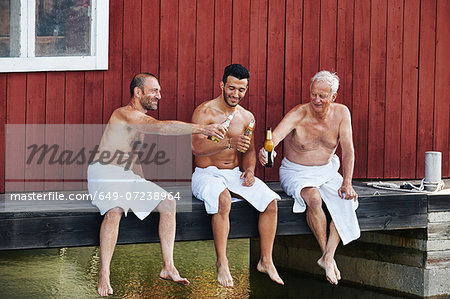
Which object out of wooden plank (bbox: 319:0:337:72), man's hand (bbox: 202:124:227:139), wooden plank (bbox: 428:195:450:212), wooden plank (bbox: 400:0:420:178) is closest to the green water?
wooden plank (bbox: 428:195:450:212)

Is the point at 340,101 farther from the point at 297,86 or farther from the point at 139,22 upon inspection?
the point at 139,22

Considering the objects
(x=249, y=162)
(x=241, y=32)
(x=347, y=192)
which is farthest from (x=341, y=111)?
(x=241, y=32)

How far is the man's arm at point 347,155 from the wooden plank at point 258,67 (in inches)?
40.4

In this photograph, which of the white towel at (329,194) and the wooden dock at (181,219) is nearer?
the wooden dock at (181,219)

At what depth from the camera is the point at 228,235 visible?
4.64 m

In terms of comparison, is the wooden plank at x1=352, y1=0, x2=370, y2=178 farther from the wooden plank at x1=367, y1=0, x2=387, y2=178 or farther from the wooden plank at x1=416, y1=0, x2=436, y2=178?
the wooden plank at x1=416, y1=0, x2=436, y2=178

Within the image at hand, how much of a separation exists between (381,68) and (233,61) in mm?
1521

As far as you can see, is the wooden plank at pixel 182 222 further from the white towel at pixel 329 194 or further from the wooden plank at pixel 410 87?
the wooden plank at pixel 410 87

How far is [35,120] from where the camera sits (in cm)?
524

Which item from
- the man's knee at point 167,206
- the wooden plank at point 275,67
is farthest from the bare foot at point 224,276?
the wooden plank at point 275,67

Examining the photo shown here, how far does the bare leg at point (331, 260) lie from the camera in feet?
15.0

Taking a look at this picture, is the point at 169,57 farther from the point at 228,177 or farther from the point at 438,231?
the point at 438,231

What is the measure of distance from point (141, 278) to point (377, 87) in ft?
10.1

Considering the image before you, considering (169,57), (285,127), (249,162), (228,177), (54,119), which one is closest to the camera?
(228,177)
